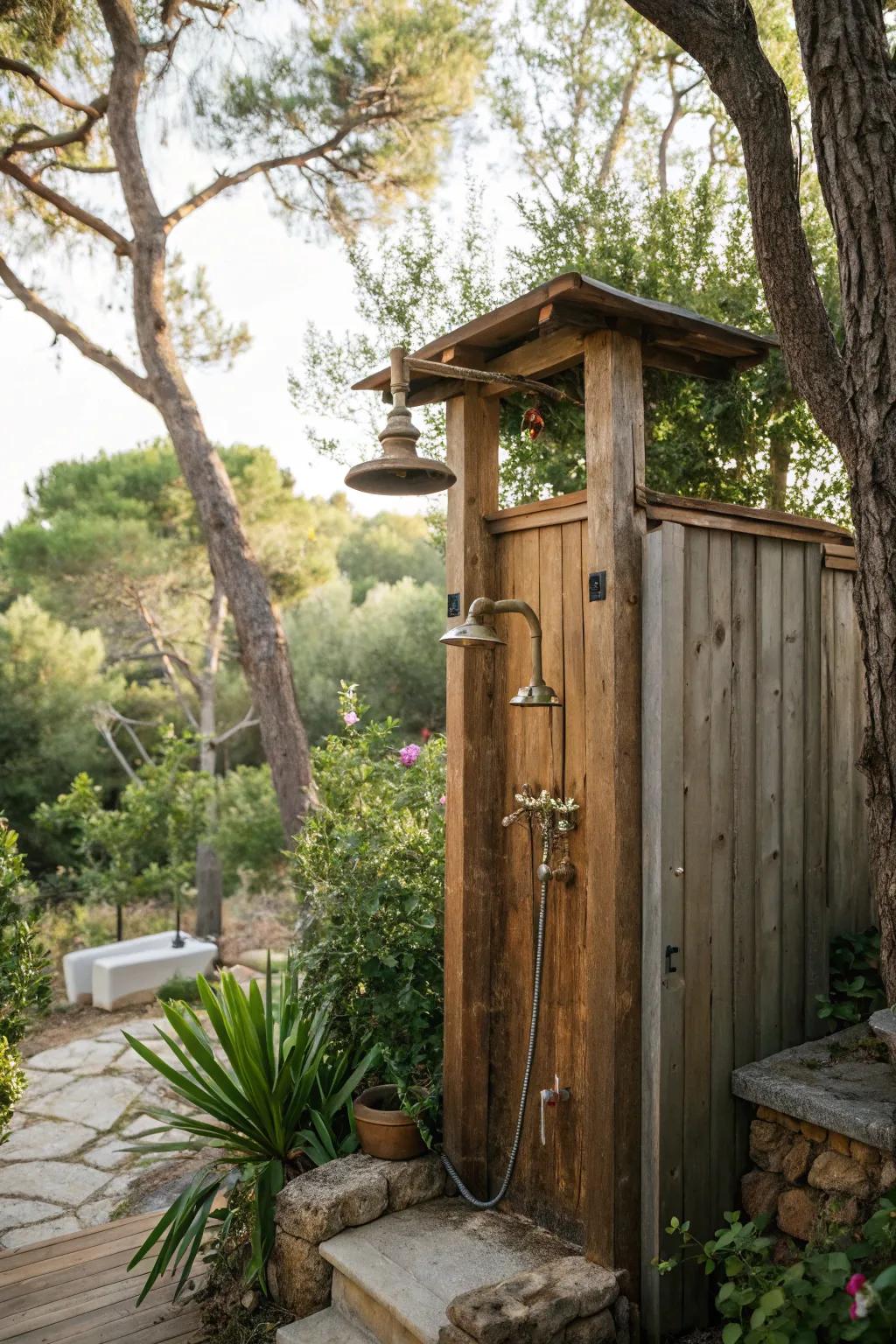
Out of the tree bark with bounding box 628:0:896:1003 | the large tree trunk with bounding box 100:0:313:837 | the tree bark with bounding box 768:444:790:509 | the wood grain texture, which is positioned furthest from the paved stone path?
the tree bark with bounding box 768:444:790:509

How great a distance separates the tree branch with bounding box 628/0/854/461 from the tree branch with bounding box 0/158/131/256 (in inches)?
188

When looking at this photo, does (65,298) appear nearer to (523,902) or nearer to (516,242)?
(516,242)

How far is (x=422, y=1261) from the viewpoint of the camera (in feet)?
8.36

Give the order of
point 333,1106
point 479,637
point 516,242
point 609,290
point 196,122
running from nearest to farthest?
point 609,290, point 479,637, point 333,1106, point 516,242, point 196,122

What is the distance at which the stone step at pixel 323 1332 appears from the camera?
8.21ft

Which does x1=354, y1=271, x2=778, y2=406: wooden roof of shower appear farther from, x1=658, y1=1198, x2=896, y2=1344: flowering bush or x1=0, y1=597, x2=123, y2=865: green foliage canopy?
x1=0, y1=597, x2=123, y2=865: green foliage canopy

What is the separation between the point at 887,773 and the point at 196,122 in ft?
20.4

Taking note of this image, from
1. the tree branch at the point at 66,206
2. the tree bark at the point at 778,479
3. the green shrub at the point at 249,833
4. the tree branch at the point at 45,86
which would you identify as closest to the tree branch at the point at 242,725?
the green shrub at the point at 249,833

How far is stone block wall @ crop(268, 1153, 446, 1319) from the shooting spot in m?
2.67

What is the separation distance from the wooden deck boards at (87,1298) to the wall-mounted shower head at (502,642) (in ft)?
6.46

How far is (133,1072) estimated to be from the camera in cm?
534

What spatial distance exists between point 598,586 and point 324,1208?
181cm

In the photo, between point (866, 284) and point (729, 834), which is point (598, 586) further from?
point (866, 284)

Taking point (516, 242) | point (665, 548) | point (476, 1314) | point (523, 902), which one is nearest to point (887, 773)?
point (665, 548)
